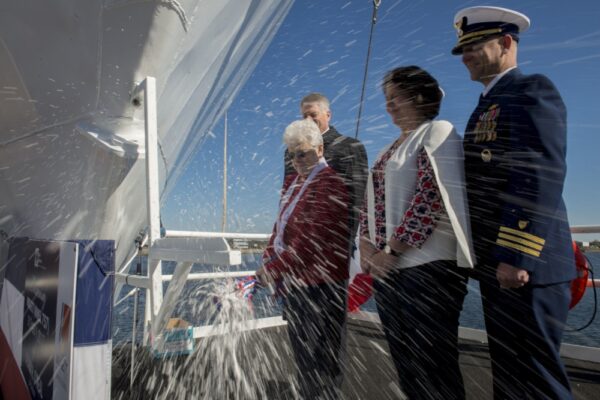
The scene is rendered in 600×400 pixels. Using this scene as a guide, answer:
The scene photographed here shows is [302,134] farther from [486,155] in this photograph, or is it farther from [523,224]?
[523,224]

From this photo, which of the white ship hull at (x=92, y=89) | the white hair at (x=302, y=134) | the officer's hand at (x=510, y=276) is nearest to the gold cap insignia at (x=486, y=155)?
the officer's hand at (x=510, y=276)

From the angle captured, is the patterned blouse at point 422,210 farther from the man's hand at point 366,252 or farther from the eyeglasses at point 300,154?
the eyeglasses at point 300,154

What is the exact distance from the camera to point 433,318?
1129 mm

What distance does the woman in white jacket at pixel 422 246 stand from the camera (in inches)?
44.3

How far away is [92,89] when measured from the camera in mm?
1812

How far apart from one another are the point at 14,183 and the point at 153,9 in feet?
3.84

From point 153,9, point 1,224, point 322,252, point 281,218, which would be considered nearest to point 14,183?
point 1,224

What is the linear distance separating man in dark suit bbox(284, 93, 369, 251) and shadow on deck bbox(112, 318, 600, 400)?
104 centimetres

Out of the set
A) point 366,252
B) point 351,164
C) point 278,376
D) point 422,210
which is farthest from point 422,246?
point 278,376

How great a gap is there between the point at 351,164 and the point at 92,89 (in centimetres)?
124

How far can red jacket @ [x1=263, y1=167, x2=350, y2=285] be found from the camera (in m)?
1.49

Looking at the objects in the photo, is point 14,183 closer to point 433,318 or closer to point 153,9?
point 153,9

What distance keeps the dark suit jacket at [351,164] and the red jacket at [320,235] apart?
5 cm

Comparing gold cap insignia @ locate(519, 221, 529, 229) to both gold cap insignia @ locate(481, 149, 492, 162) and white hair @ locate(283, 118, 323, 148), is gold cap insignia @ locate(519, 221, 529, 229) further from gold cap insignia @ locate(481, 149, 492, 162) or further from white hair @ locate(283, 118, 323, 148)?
white hair @ locate(283, 118, 323, 148)
